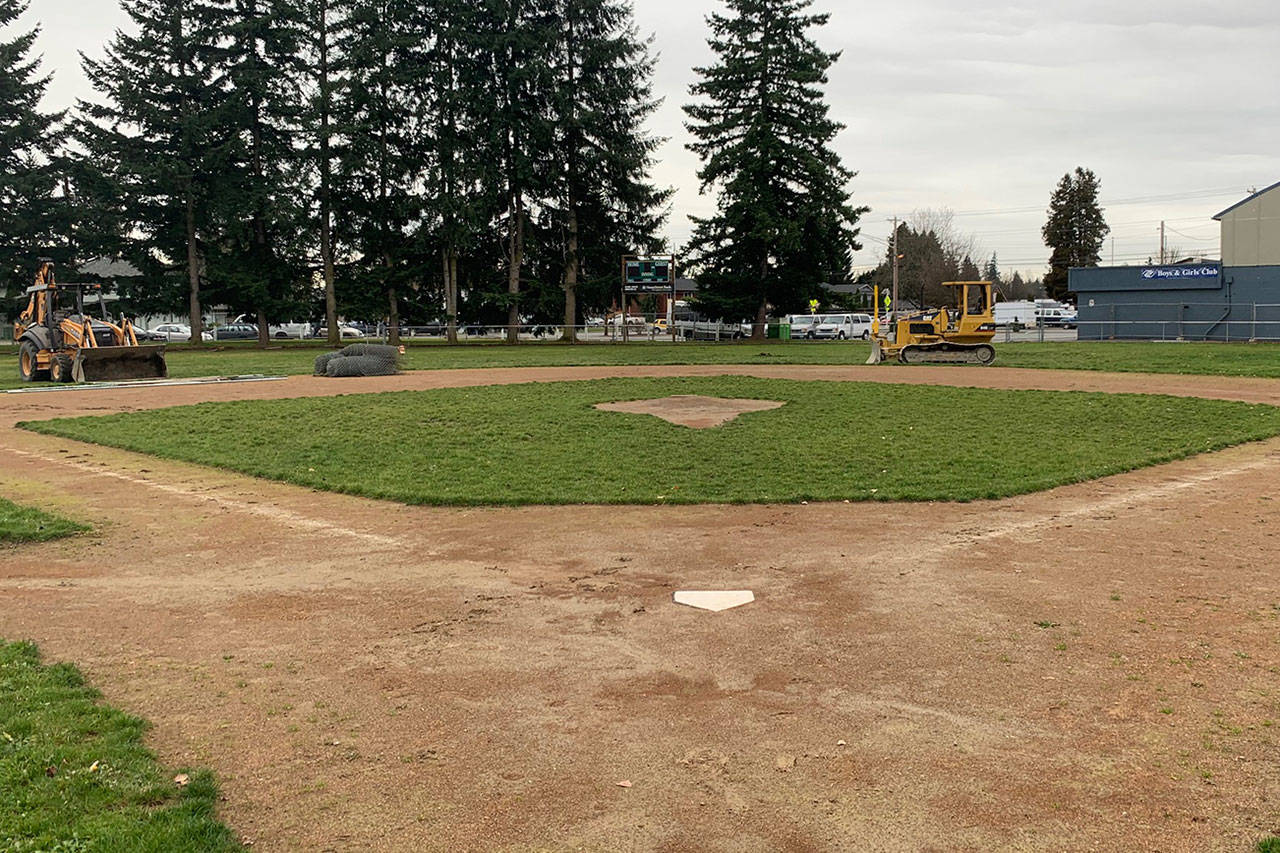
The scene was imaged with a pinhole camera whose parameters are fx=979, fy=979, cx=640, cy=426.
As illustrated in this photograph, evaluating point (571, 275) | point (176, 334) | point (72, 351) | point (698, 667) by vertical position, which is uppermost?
point (571, 275)

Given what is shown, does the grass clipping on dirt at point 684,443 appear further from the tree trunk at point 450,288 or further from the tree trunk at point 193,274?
A: the tree trunk at point 450,288

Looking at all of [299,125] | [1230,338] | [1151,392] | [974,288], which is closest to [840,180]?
[1230,338]

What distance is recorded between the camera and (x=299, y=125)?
185ft

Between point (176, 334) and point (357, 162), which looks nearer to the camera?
point (357, 162)

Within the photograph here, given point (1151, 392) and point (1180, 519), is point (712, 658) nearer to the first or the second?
point (1180, 519)

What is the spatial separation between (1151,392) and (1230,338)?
34.1m

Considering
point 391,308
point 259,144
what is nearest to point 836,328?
point 391,308

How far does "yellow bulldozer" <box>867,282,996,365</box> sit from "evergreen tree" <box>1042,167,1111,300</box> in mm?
75681

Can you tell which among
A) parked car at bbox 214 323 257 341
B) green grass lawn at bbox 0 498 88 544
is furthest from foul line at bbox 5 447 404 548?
parked car at bbox 214 323 257 341

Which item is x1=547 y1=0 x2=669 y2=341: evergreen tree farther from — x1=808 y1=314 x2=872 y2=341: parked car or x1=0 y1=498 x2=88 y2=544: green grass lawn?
x1=0 y1=498 x2=88 y2=544: green grass lawn

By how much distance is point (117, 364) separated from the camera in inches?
1106

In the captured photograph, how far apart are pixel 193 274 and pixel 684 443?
48.5 metres

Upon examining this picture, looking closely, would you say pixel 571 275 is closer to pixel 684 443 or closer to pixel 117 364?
pixel 117 364

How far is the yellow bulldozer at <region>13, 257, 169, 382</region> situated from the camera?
27500 mm
